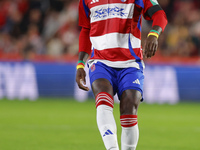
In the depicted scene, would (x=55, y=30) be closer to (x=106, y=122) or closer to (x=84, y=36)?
(x=84, y=36)

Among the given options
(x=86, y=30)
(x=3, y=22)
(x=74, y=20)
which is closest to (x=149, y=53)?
(x=86, y=30)

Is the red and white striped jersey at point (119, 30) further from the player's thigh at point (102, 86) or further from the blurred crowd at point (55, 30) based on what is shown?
the blurred crowd at point (55, 30)

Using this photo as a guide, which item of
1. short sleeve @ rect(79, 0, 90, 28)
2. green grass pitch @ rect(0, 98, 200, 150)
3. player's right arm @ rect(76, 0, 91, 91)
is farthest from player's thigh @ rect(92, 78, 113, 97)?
green grass pitch @ rect(0, 98, 200, 150)

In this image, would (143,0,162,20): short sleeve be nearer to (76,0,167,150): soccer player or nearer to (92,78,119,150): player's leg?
(76,0,167,150): soccer player

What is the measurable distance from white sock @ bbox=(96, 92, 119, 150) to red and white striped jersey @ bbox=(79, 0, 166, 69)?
1.39 feet

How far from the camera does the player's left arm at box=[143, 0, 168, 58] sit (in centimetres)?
459

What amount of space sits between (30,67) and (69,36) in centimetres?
240

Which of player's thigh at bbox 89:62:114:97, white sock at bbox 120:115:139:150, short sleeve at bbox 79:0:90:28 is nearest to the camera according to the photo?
white sock at bbox 120:115:139:150

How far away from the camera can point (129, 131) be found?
15.7 feet

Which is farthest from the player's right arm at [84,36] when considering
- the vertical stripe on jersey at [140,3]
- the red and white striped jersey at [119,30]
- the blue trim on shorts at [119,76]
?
the vertical stripe on jersey at [140,3]

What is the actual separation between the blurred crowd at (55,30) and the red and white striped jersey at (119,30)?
9.84 meters

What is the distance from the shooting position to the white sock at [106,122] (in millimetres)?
4652

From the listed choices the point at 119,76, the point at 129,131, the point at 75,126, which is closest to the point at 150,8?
the point at 119,76

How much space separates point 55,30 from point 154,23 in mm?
12680
